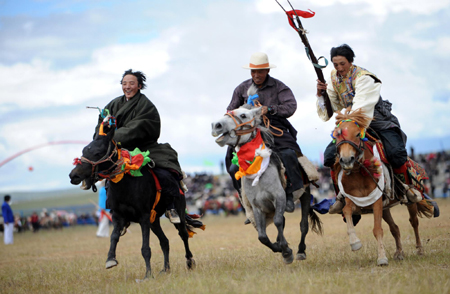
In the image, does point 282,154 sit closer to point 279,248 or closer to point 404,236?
point 279,248

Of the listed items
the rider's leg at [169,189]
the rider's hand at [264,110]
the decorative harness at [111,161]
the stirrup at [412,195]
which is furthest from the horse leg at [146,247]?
the stirrup at [412,195]

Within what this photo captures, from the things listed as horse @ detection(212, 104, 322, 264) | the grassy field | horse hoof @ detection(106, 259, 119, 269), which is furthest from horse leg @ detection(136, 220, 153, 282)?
horse @ detection(212, 104, 322, 264)

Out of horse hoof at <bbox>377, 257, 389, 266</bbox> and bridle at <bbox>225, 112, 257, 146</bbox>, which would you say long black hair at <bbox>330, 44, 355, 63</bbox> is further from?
horse hoof at <bbox>377, 257, 389, 266</bbox>

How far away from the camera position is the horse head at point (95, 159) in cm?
690

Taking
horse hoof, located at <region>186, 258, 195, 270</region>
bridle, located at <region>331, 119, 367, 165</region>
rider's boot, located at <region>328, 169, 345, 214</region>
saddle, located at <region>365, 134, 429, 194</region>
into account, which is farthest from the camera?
horse hoof, located at <region>186, 258, 195, 270</region>

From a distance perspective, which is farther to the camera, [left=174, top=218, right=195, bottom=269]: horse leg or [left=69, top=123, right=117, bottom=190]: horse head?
[left=174, top=218, right=195, bottom=269]: horse leg

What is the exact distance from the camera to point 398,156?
7.61 meters

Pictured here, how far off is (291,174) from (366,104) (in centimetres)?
153

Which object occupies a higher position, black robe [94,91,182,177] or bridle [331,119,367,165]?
black robe [94,91,182,177]

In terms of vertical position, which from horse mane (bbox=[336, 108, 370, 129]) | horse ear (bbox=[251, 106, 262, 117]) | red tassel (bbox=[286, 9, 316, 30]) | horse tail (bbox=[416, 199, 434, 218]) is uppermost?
red tassel (bbox=[286, 9, 316, 30])

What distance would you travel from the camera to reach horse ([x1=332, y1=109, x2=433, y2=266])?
6855 mm

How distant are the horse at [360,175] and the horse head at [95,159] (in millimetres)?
3193

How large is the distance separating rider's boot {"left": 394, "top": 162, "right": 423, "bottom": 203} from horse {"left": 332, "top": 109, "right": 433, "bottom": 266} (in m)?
0.20

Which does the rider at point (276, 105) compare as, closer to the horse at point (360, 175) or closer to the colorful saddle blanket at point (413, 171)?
the horse at point (360, 175)
